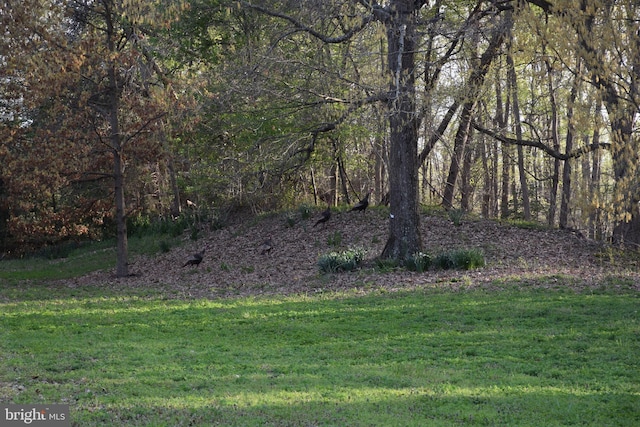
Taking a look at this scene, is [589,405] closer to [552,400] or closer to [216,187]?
[552,400]

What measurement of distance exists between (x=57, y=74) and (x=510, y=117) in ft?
65.9

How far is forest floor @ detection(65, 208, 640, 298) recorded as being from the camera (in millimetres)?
13180

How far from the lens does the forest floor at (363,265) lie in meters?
13.2

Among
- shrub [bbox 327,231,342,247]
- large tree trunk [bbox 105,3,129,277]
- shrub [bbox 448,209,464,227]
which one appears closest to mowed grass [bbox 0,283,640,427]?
large tree trunk [bbox 105,3,129,277]

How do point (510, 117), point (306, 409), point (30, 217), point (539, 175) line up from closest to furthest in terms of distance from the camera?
point (306, 409), point (30, 217), point (510, 117), point (539, 175)

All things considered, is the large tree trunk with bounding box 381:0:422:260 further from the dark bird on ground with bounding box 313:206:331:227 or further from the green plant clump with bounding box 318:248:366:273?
the dark bird on ground with bounding box 313:206:331:227

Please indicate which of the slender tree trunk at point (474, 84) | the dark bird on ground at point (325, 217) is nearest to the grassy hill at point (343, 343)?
the dark bird on ground at point (325, 217)

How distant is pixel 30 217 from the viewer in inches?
1000

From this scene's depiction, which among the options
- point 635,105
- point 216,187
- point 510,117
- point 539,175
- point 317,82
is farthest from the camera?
point 539,175

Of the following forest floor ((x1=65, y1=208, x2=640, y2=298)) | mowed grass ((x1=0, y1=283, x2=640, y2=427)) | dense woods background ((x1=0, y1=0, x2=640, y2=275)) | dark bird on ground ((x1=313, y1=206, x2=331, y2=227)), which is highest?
dense woods background ((x1=0, y1=0, x2=640, y2=275))

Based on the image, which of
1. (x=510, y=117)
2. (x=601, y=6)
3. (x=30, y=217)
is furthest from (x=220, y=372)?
(x=510, y=117)

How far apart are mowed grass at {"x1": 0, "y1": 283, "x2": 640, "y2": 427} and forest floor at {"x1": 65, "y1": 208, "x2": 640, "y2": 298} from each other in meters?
1.16

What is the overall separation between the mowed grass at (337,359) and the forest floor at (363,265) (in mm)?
1160

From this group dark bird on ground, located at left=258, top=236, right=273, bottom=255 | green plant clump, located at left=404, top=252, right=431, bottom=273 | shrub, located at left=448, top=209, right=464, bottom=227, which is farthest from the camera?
dark bird on ground, located at left=258, top=236, right=273, bottom=255
